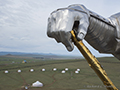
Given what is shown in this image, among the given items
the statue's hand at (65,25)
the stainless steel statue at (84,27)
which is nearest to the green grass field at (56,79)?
the stainless steel statue at (84,27)

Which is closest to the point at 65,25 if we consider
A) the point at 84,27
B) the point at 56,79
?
the point at 84,27

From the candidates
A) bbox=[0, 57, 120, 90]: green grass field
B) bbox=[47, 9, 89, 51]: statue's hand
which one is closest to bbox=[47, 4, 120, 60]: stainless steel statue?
bbox=[47, 9, 89, 51]: statue's hand

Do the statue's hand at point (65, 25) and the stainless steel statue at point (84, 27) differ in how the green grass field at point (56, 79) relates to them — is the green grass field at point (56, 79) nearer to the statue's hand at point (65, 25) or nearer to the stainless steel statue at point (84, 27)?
the stainless steel statue at point (84, 27)

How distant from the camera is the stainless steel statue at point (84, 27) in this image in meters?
1.38

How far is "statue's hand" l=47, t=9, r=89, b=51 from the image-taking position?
1.34 m

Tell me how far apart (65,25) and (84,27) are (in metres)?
0.39

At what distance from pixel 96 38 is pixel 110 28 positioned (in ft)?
1.31

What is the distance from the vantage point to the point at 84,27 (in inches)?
62.4

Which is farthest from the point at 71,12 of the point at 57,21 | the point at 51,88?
the point at 51,88

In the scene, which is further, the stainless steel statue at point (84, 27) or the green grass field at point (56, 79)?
the green grass field at point (56, 79)

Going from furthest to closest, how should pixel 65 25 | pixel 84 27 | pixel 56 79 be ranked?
1. pixel 56 79
2. pixel 84 27
3. pixel 65 25

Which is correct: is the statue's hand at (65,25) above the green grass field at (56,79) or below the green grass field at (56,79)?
above

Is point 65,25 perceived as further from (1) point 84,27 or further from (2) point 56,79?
(2) point 56,79

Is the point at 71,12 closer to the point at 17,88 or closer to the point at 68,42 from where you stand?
the point at 68,42
